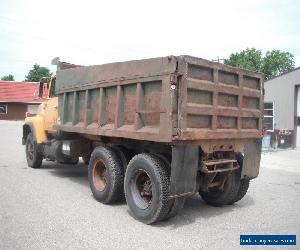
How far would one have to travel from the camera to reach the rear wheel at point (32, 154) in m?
10.6

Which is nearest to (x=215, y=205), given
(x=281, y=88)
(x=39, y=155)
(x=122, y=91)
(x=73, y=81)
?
(x=122, y=91)

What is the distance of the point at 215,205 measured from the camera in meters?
7.36

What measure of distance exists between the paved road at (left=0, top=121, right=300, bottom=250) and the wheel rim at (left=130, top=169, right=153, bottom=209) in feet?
1.08

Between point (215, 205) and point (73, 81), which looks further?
point (73, 81)


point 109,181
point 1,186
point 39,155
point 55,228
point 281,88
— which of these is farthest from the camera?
point 281,88

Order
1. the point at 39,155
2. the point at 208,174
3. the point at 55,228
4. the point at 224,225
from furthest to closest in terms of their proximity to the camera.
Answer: the point at 39,155 → the point at 208,174 → the point at 224,225 → the point at 55,228

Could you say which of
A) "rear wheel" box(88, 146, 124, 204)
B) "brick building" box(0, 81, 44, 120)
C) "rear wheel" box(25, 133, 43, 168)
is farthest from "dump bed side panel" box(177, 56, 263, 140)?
"brick building" box(0, 81, 44, 120)

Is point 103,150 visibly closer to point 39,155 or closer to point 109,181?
point 109,181

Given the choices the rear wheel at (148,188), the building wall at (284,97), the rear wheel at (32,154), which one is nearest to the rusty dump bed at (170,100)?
the rear wheel at (148,188)

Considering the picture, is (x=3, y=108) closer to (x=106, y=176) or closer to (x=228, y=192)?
(x=106, y=176)

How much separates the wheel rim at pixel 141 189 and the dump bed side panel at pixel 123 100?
2.25ft

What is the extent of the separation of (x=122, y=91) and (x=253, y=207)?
10.5 feet

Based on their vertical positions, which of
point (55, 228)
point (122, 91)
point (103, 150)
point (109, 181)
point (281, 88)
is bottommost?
point (55, 228)

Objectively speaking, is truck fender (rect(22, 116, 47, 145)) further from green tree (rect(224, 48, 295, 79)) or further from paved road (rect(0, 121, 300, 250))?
green tree (rect(224, 48, 295, 79))
